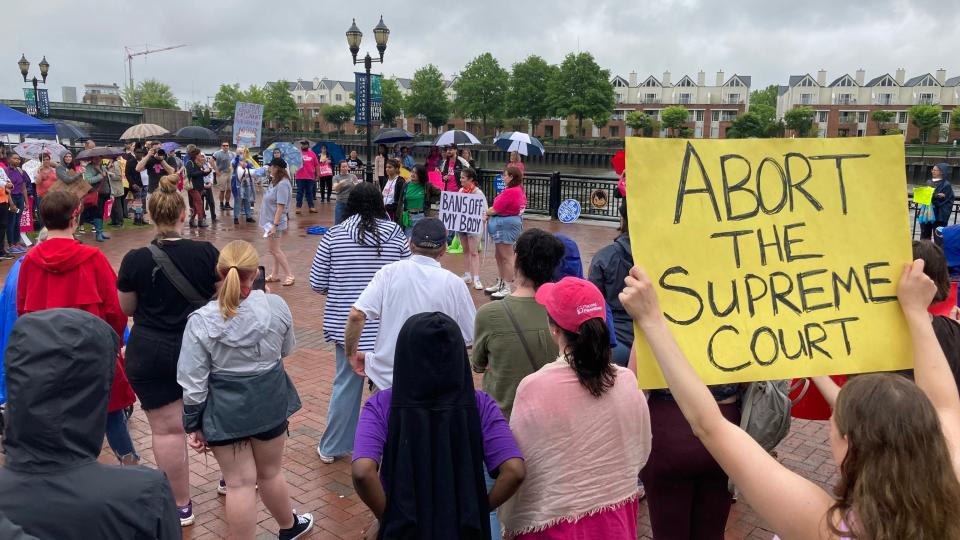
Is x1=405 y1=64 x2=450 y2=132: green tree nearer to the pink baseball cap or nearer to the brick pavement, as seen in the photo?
the brick pavement

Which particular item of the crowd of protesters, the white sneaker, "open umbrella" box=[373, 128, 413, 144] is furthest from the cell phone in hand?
"open umbrella" box=[373, 128, 413, 144]

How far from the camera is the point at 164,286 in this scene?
3.95 m

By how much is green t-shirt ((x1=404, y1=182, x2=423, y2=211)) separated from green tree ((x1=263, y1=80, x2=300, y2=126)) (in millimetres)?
93897

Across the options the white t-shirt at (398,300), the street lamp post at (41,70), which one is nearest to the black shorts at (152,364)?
the white t-shirt at (398,300)

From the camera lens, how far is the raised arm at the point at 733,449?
5.29 feet

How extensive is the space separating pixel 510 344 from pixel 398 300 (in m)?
0.89

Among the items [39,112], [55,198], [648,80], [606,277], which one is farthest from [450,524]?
[648,80]

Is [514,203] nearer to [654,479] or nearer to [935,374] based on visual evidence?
[654,479]

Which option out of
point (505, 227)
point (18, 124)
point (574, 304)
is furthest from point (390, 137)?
point (574, 304)

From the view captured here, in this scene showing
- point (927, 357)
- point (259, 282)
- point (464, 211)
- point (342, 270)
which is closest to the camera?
point (927, 357)

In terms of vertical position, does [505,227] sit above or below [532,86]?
below

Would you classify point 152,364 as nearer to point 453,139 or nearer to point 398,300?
point 398,300

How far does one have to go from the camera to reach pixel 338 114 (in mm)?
97938

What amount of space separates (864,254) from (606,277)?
202cm
